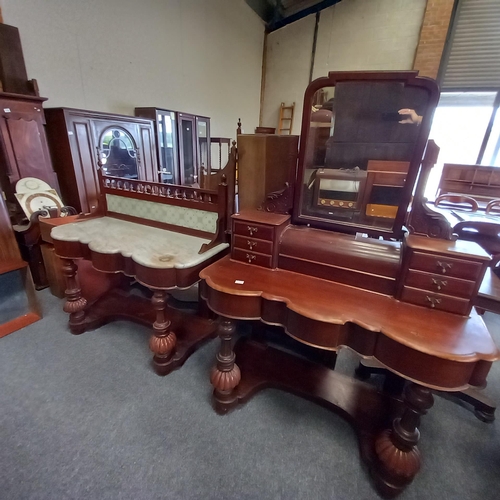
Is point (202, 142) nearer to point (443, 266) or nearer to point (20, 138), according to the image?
point (20, 138)

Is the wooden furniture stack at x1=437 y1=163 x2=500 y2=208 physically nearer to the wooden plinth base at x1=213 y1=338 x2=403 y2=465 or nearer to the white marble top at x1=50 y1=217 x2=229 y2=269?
the wooden plinth base at x1=213 y1=338 x2=403 y2=465

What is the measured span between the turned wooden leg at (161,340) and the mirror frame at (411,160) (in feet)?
2.84

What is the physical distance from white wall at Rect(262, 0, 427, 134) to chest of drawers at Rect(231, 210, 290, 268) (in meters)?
5.41

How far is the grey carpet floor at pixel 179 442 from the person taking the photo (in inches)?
44.5

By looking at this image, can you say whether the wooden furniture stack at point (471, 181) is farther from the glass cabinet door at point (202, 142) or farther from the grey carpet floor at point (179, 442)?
the glass cabinet door at point (202, 142)

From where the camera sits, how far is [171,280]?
1396mm

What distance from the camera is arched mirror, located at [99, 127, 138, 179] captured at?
2885 mm

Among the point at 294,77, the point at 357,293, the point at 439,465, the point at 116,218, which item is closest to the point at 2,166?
the point at 116,218

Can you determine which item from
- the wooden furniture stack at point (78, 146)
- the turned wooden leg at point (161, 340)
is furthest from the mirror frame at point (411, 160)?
the wooden furniture stack at point (78, 146)

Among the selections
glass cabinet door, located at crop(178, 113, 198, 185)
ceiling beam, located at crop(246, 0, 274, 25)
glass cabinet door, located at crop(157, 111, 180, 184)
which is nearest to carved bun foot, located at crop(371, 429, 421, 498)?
glass cabinet door, located at crop(157, 111, 180, 184)

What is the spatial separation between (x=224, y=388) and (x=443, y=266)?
3.72 feet

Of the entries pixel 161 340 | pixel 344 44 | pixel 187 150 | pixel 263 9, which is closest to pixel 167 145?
pixel 187 150

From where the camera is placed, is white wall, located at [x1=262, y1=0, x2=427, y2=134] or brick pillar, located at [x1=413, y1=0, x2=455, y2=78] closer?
brick pillar, located at [x1=413, y1=0, x2=455, y2=78]

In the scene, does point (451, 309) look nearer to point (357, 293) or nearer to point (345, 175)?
point (357, 293)
